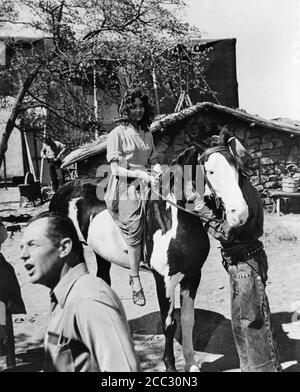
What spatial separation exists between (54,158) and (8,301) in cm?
153

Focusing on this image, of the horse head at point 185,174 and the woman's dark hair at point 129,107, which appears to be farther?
the woman's dark hair at point 129,107

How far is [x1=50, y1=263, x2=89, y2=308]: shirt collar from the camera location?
1.78 metres

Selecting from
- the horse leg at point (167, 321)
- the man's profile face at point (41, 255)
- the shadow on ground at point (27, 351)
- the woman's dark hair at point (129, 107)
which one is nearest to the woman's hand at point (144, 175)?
the woman's dark hair at point (129, 107)

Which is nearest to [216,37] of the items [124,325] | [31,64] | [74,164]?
[74,164]

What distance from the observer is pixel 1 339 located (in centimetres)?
331

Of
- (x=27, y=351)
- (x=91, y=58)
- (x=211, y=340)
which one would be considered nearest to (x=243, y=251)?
(x=211, y=340)

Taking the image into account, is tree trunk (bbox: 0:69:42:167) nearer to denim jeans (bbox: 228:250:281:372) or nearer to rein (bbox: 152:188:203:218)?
rein (bbox: 152:188:203:218)

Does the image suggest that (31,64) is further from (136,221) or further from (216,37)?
(136,221)

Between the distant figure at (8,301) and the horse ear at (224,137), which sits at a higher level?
the horse ear at (224,137)

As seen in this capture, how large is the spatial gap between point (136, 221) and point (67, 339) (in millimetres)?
1536

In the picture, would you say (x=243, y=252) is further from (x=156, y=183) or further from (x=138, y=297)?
(x=138, y=297)

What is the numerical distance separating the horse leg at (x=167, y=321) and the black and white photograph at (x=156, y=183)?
0.01 metres

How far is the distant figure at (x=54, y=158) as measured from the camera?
4.09m

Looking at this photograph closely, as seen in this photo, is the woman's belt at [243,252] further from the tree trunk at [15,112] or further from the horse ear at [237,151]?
the tree trunk at [15,112]
